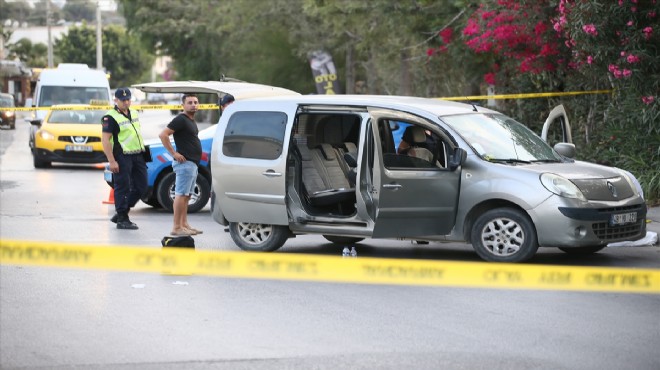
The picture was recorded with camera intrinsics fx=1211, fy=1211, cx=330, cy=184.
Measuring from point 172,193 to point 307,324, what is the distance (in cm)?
833

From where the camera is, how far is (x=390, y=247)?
1300cm

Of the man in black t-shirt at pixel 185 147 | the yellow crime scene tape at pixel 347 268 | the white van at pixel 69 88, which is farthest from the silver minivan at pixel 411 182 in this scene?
the white van at pixel 69 88

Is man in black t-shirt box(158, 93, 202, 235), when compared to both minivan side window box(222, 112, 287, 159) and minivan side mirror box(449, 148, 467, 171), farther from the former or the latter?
minivan side mirror box(449, 148, 467, 171)

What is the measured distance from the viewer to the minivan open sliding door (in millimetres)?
11234

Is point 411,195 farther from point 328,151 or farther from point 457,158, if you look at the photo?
point 328,151

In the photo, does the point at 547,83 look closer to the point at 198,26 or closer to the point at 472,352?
the point at 472,352

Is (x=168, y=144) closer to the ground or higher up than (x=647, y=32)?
closer to the ground

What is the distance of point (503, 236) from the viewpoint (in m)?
11.3

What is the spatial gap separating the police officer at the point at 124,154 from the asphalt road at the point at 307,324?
3.29 m

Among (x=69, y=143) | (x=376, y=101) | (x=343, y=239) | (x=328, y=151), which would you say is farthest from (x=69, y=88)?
Result: (x=376, y=101)

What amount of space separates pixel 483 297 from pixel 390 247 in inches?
130

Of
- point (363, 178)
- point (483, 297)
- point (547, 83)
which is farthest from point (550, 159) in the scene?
point (547, 83)

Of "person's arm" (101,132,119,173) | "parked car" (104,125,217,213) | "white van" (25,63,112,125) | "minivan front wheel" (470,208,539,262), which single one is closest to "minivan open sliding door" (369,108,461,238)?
"minivan front wheel" (470,208,539,262)

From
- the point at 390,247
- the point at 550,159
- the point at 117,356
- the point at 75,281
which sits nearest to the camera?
the point at 117,356
